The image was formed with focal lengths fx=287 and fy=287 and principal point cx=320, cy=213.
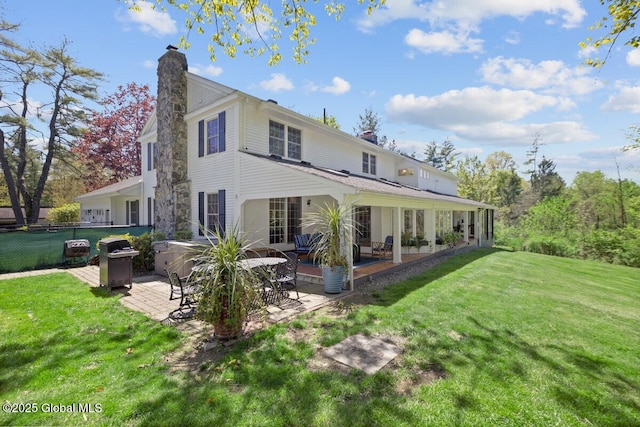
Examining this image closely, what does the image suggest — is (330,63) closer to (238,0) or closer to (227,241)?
(238,0)

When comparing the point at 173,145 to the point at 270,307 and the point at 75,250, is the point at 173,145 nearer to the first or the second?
the point at 75,250

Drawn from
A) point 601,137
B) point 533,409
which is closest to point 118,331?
point 533,409

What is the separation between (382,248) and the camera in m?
11.8

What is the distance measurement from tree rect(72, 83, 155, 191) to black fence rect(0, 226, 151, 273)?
1909cm

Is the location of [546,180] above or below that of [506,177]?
below

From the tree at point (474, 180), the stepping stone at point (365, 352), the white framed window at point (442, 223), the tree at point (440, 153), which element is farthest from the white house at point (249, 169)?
the tree at point (440, 153)

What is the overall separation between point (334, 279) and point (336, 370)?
3405mm

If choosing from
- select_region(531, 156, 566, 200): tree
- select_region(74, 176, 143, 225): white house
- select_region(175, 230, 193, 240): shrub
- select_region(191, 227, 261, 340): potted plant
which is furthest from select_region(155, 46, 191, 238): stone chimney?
select_region(531, 156, 566, 200): tree

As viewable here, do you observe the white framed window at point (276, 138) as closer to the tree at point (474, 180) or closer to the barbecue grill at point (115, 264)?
the barbecue grill at point (115, 264)

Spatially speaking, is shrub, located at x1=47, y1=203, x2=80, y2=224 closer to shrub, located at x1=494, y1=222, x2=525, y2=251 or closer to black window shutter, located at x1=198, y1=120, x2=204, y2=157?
black window shutter, located at x1=198, y1=120, x2=204, y2=157

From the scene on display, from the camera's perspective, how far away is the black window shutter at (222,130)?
10336 millimetres

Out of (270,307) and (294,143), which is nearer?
(270,307)

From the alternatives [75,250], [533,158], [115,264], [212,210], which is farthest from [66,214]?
[533,158]

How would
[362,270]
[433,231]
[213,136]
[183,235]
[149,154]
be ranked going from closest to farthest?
1. [362,270]
2. [183,235]
3. [213,136]
4. [433,231]
5. [149,154]
